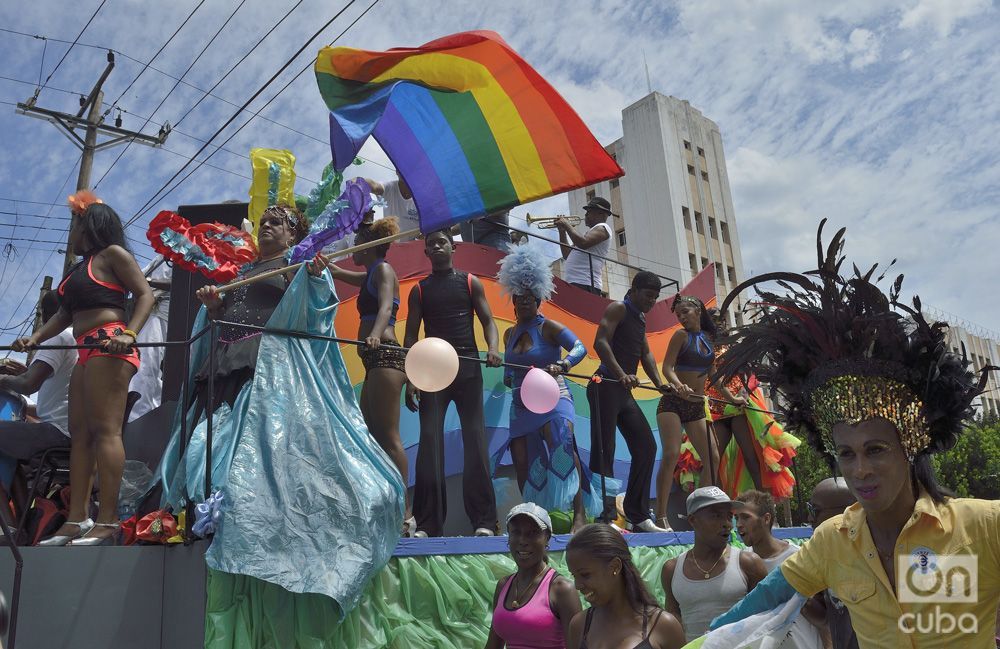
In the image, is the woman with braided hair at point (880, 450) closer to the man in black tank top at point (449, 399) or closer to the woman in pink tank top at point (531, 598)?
the woman in pink tank top at point (531, 598)

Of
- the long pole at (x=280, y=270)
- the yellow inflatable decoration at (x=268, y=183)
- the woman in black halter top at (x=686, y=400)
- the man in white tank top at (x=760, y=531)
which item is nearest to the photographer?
the man in white tank top at (x=760, y=531)

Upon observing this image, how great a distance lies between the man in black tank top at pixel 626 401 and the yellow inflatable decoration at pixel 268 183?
245cm

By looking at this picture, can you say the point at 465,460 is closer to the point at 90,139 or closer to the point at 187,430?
the point at 187,430

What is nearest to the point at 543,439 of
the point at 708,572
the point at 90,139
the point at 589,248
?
the point at 708,572

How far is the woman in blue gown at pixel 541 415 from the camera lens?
5973mm

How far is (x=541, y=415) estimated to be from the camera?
20.0ft

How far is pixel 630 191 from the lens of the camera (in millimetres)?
41500

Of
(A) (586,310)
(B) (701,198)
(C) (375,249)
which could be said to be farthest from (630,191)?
(C) (375,249)

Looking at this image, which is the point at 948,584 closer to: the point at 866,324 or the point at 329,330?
the point at 866,324

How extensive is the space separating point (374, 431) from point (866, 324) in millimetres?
3223

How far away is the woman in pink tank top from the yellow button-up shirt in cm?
161

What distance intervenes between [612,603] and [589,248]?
5.76 m

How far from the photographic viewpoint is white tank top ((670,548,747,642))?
396cm

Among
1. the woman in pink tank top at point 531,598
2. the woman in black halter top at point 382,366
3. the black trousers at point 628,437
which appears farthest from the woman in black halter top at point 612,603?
the black trousers at point 628,437
